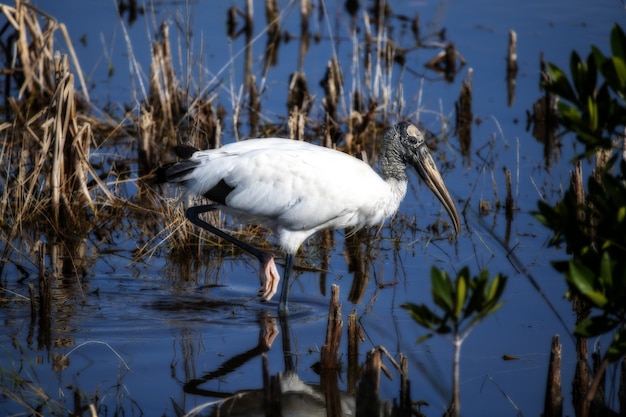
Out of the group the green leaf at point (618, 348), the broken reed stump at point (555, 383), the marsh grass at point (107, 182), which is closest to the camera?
the green leaf at point (618, 348)

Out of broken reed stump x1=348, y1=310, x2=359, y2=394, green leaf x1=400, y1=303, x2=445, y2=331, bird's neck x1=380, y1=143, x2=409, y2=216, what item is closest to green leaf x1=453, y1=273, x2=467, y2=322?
green leaf x1=400, y1=303, x2=445, y2=331

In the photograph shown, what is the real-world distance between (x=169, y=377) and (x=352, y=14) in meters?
10.9

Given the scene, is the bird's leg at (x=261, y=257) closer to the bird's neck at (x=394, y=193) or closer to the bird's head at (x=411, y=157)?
the bird's neck at (x=394, y=193)

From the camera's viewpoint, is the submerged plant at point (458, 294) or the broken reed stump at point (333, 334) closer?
the submerged plant at point (458, 294)

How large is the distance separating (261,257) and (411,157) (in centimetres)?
121

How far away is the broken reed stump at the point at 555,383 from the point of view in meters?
4.56

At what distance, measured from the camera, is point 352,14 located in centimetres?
1558

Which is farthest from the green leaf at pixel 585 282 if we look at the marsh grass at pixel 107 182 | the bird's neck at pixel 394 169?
the bird's neck at pixel 394 169

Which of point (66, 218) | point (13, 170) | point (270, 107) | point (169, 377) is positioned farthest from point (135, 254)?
point (270, 107)

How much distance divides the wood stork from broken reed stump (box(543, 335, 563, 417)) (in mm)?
2192

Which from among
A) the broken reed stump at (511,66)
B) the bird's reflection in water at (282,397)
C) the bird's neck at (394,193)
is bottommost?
the bird's reflection in water at (282,397)

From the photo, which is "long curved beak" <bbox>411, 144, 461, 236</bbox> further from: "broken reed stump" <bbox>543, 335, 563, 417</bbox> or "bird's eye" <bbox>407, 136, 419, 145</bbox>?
"broken reed stump" <bbox>543, 335, 563, 417</bbox>

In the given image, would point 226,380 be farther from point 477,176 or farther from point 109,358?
point 477,176

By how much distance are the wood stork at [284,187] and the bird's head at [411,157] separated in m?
0.24
